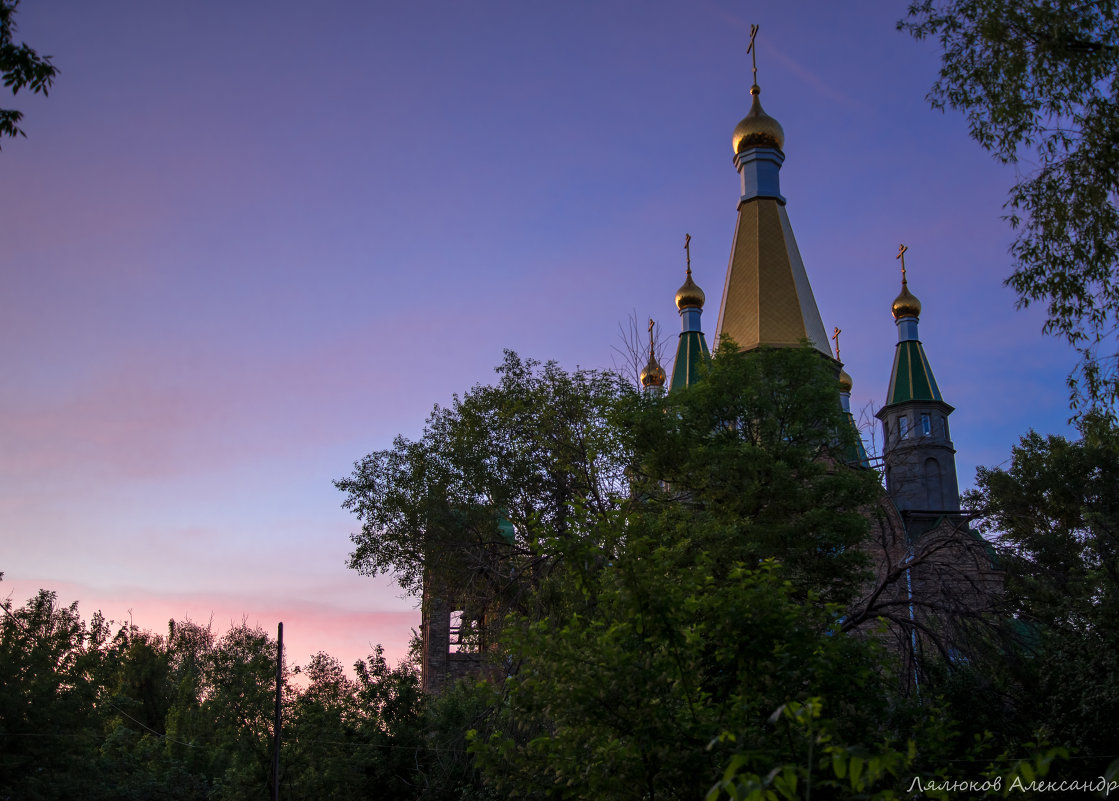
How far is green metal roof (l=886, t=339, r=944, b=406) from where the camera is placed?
41.7 m

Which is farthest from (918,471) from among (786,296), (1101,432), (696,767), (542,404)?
(696,767)

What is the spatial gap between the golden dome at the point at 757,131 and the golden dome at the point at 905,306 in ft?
39.9

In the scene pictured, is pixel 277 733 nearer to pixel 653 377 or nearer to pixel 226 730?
pixel 226 730

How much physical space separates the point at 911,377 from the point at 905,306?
3154 mm

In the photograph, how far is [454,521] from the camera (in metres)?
23.0

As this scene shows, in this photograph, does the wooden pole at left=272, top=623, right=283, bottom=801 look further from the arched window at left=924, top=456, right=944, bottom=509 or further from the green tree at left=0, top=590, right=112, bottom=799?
the arched window at left=924, top=456, right=944, bottom=509

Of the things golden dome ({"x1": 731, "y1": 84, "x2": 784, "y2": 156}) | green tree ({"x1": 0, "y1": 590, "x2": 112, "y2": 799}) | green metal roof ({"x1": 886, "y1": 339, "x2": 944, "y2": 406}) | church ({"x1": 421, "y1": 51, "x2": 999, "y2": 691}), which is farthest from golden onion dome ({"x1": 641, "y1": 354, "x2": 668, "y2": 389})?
green tree ({"x1": 0, "y1": 590, "x2": 112, "y2": 799})

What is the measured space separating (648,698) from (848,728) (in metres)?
2.77

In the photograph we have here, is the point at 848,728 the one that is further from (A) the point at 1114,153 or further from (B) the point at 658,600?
(A) the point at 1114,153

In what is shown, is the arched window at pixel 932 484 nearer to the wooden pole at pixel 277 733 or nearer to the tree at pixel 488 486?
the tree at pixel 488 486

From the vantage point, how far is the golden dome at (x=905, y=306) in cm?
4275

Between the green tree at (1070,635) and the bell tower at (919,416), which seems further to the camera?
the bell tower at (919,416)

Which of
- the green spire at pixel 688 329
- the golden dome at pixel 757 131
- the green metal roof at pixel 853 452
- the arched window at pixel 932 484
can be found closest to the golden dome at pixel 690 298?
the green spire at pixel 688 329

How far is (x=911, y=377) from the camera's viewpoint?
42188mm
